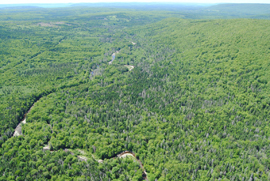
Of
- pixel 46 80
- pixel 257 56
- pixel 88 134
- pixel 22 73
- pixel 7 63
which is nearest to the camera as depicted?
pixel 88 134

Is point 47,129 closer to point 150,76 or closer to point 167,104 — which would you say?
point 167,104

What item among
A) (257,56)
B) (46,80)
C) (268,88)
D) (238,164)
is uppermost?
(257,56)

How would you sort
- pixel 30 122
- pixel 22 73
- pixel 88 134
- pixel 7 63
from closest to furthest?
pixel 88 134 < pixel 30 122 < pixel 22 73 < pixel 7 63

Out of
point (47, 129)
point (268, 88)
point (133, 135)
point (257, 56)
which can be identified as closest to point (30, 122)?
point (47, 129)

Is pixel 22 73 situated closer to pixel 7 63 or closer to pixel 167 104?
pixel 7 63

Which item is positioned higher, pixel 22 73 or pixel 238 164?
pixel 22 73

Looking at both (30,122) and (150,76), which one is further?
(150,76)
